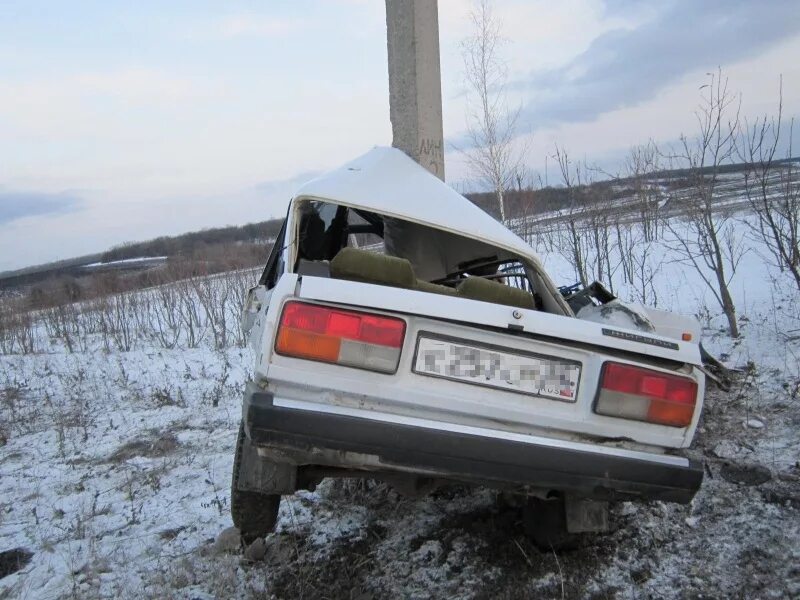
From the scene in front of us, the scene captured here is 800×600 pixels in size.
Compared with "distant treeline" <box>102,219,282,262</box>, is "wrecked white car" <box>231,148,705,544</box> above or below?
below

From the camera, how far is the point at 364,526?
2.92 meters

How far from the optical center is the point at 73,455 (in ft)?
14.9

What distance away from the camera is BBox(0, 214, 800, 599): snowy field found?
234 centimetres

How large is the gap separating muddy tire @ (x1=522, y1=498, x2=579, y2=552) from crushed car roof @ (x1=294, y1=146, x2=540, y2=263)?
1136 millimetres

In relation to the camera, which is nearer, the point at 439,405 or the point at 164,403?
the point at 439,405

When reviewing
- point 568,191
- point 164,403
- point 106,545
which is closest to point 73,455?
point 164,403

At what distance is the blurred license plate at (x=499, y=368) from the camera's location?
1865 millimetres

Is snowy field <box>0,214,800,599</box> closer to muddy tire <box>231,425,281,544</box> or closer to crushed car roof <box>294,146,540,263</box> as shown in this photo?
muddy tire <box>231,425,281,544</box>

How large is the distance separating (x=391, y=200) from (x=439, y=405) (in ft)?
3.04

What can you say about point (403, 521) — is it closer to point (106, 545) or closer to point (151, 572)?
point (151, 572)

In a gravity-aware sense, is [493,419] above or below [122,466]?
above

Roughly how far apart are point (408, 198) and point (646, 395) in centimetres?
124

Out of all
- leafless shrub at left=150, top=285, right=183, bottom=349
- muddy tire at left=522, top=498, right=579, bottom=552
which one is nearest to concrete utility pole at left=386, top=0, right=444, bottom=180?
muddy tire at left=522, top=498, right=579, bottom=552

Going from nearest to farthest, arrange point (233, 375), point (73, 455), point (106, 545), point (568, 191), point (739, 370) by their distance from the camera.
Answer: point (106, 545) → point (73, 455) → point (739, 370) → point (233, 375) → point (568, 191)
